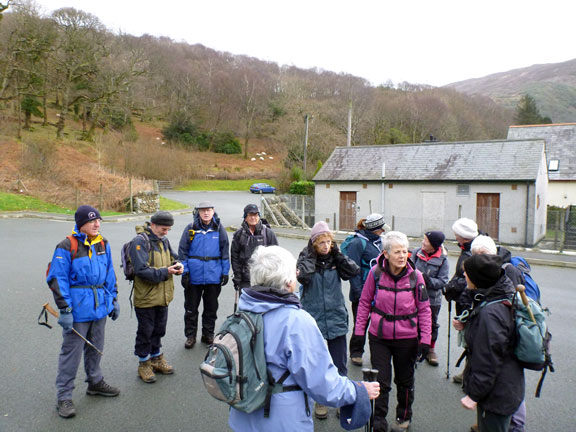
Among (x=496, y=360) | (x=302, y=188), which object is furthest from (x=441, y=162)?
(x=496, y=360)

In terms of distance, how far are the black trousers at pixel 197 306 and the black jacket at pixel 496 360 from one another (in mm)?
3731

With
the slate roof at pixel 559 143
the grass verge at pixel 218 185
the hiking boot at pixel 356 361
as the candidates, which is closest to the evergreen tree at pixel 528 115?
the slate roof at pixel 559 143

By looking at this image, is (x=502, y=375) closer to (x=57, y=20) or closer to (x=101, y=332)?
(x=101, y=332)

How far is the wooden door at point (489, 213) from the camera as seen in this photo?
20391 mm

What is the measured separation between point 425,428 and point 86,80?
49.5 meters

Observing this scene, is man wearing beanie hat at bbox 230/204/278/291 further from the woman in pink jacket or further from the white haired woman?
the white haired woman

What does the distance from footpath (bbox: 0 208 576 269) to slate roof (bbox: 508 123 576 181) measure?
44.5 feet

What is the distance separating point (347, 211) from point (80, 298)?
21.2m

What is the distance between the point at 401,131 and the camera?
6109 cm

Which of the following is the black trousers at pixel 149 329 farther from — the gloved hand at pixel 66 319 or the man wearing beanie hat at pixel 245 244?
the man wearing beanie hat at pixel 245 244

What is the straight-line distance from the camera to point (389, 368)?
3.96 metres

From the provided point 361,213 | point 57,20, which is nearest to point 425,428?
point 361,213

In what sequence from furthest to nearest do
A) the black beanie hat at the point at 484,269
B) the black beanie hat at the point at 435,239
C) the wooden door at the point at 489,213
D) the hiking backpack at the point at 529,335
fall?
the wooden door at the point at 489,213, the black beanie hat at the point at 435,239, the black beanie hat at the point at 484,269, the hiking backpack at the point at 529,335

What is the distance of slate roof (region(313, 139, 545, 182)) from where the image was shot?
20.7 metres
